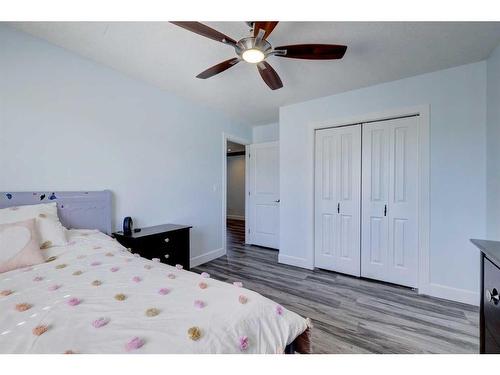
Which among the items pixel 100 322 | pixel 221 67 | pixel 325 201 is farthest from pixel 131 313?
pixel 325 201

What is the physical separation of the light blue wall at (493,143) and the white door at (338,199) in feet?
3.75

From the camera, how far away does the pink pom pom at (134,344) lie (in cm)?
71

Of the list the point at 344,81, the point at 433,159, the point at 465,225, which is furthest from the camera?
the point at 344,81

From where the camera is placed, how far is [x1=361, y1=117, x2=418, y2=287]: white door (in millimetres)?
2529

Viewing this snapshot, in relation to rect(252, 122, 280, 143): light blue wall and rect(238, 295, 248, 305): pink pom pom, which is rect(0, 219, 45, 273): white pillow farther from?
rect(252, 122, 280, 143): light blue wall

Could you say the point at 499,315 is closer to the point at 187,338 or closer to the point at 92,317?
the point at 187,338

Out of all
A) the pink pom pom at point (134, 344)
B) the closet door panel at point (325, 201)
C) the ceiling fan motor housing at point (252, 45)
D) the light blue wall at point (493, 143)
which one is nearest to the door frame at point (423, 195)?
the light blue wall at point (493, 143)

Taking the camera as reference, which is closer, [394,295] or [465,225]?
[465,225]

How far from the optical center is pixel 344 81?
2.58m

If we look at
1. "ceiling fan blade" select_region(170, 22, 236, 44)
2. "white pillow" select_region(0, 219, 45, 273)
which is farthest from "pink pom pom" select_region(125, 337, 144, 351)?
"ceiling fan blade" select_region(170, 22, 236, 44)

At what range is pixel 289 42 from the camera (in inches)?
72.1

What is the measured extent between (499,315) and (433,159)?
72.1 inches

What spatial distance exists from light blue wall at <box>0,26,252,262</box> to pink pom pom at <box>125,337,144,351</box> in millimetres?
1830

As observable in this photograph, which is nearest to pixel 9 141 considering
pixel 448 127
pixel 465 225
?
pixel 448 127
